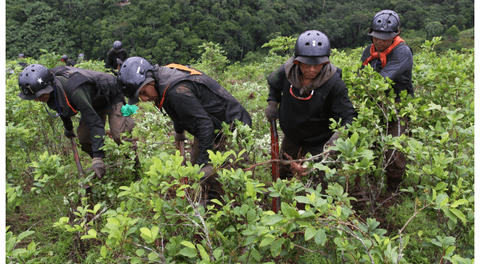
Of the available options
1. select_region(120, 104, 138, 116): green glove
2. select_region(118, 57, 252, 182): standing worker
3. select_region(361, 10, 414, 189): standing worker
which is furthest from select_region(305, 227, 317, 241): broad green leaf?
select_region(120, 104, 138, 116): green glove

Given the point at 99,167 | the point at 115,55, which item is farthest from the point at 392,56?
the point at 115,55

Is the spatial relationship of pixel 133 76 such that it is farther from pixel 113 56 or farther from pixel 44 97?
pixel 113 56

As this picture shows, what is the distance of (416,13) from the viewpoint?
64062 millimetres

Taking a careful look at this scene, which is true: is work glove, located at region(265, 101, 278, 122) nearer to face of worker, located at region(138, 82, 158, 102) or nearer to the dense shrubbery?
the dense shrubbery

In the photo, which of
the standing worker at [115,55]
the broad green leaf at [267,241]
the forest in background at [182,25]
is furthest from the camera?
the forest in background at [182,25]

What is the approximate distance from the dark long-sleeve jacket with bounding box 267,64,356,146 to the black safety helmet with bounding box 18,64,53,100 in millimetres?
2675

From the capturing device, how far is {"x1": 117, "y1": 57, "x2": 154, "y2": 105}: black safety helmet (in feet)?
9.75

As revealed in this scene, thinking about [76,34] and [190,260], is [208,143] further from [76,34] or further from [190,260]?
[76,34]

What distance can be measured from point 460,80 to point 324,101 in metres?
1.43

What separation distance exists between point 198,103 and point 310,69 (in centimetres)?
112

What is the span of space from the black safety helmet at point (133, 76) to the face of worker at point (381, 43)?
2.62 metres

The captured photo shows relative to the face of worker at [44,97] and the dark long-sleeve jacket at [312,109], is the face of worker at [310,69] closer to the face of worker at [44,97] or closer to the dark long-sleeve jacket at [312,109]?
the dark long-sleeve jacket at [312,109]

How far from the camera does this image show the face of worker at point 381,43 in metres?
3.51

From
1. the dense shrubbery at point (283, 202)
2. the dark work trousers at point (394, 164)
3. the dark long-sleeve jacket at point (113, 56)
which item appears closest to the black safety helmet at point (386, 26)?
the dense shrubbery at point (283, 202)
